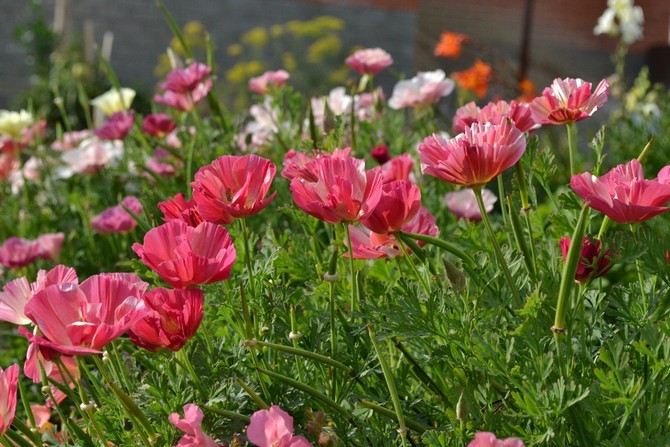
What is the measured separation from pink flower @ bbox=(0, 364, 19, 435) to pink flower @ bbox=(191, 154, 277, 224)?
7.5 inches

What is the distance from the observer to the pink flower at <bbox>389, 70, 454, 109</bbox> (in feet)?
5.40

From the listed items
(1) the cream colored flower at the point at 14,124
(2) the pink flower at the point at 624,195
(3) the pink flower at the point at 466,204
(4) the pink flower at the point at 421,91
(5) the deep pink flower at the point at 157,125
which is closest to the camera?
(2) the pink flower at the point at 624,195

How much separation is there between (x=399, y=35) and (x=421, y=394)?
9.59 m

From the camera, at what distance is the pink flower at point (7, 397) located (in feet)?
2.17

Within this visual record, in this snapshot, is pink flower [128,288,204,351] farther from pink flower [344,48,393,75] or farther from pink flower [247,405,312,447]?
pink flower [344,48,393,75]

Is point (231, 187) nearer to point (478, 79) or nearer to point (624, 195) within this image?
point (624, 195)

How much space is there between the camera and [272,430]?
604mm

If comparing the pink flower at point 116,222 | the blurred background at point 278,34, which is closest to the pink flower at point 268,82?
the pink flower at point 116,222

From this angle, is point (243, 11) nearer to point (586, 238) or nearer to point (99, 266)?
point (99, 266)

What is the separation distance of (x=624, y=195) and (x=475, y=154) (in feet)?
0.37

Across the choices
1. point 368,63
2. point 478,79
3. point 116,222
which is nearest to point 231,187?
point 116,222

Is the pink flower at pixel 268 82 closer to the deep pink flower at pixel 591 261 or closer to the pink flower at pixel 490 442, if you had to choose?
the deep pink flower at pixel 591 261

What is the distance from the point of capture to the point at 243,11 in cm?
980

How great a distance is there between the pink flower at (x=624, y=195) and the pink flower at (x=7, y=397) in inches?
17.1
